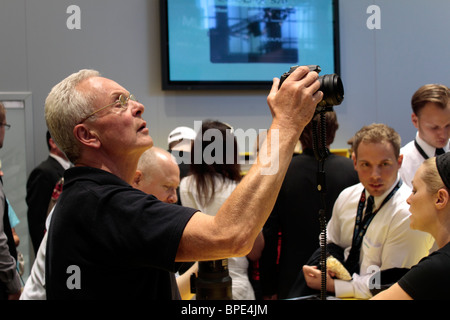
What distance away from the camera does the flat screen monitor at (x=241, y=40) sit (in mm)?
4172

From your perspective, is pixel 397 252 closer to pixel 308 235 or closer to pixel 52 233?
pixel 308 235

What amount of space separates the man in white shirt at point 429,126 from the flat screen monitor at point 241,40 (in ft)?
5.90

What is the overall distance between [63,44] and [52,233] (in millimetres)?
3293

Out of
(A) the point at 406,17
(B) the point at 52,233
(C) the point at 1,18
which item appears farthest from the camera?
(A) the point at 406,17

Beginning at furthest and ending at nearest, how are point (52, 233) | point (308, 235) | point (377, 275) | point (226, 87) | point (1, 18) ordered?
point (226, 87)
point (1, 18)
point (308, 235)
point (377, 275)
point (52, 233)

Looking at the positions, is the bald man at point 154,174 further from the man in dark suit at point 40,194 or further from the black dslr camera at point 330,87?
the man in dark suit at point 40,194

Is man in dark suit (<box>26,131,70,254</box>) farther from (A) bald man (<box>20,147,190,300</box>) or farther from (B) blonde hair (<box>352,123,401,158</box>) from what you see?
(B) blonde hair (<box>352,123,401,158</box>)

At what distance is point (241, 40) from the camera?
4305mm

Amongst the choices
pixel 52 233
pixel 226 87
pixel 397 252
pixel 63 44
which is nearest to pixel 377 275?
pixel 397 252

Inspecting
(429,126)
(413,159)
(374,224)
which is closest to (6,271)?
(374,224)

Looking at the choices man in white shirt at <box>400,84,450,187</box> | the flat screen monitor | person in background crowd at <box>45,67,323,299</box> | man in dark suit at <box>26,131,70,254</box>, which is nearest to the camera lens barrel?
person in background crowd at <box>45,67,323,299</box>

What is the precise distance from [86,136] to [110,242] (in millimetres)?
331

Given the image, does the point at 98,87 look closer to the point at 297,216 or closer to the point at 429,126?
the point at 297,216

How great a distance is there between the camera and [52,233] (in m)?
1.12
